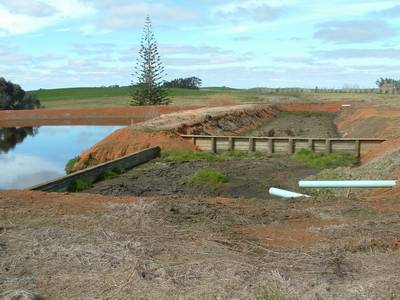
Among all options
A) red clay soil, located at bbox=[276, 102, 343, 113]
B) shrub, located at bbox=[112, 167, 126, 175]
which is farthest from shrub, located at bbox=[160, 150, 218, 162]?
red clay soil, located at bbox=[276, 102, 343, 113]

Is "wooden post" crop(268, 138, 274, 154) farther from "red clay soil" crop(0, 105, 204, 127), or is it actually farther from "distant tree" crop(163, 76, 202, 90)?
"distant tree" crop(163, 76, 202, 90)

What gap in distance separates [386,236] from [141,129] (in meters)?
19.5

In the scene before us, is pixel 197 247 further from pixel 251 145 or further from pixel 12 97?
pixel 12 97

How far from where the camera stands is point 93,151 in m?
24.1

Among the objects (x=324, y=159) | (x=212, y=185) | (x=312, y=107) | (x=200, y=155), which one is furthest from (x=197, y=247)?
(x=312, y=107)

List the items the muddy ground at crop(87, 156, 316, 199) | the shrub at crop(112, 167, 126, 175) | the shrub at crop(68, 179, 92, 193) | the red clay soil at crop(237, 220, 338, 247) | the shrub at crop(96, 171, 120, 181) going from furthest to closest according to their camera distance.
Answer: the shrub at crop(112, 167, 126, 175), the shrub at crop(96, 171, 120, 181), the muddy ground at crop(87, 156, 316, 199), the shrub at crop(68, 179, 92, 193), the red clay soil at crop(237, 220, 338, 247)

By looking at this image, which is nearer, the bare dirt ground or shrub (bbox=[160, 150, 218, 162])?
the bare dirt ground

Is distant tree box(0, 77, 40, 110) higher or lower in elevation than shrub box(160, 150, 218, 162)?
higher

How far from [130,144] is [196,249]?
1805 centimetres

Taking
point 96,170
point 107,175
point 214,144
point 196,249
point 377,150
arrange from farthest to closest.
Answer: point 214,144 → point 377,150 → point 107,175 → point 96,170 → point 196,249

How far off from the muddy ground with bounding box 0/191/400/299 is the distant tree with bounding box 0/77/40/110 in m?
57.0

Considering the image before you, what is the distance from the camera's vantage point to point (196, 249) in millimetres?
7020

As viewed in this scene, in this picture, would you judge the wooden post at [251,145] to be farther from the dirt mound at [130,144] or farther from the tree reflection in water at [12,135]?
the tree reflection in water at [12,135]

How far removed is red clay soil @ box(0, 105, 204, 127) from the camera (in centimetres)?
5416
